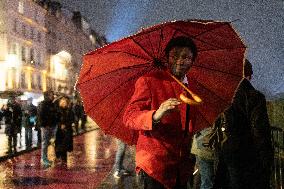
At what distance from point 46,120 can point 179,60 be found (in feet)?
32.0

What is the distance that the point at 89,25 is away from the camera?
332 ft

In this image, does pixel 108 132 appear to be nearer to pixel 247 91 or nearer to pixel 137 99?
pixel 137 99

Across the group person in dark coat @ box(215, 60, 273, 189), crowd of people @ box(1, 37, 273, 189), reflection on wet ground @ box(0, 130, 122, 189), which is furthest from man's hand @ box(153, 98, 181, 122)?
reflection on wet ground @ box(0, 130, 122, 189)

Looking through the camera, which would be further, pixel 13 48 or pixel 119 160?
pixel 13 48

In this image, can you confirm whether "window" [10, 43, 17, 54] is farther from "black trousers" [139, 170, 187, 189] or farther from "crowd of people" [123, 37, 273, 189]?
"black trousers" [139, 170, 187, 189]

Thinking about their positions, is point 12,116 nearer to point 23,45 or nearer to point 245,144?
point 245,144

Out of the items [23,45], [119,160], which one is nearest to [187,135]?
[119,160]

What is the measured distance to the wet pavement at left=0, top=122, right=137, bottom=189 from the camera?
31.2 feet

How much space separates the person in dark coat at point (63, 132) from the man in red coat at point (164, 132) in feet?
32.3

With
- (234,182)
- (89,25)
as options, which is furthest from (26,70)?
(234,182)

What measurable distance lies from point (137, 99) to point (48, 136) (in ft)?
32.0

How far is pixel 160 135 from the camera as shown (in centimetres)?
318

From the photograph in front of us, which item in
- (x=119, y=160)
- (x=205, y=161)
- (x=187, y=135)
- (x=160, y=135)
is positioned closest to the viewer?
(x=160, y=135)

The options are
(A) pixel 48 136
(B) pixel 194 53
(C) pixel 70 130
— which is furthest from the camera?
(C) pixel 70 130
